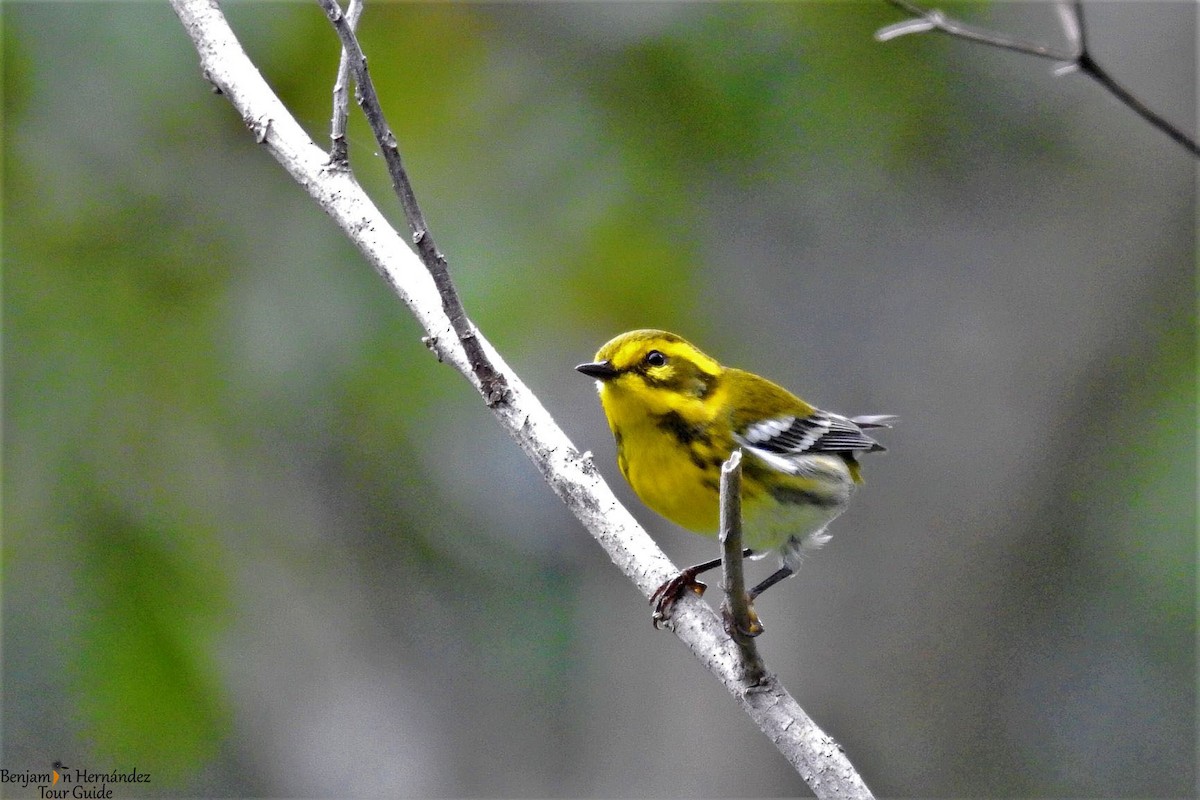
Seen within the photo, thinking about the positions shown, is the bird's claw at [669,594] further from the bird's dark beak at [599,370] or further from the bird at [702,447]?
the bird's dark beak at [599,370]

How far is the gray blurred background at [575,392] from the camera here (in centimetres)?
423

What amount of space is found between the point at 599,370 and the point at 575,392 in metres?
2.99

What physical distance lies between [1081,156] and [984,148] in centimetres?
57

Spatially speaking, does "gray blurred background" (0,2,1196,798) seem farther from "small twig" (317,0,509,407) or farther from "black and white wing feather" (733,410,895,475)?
"small twig" (317,0,509,407)

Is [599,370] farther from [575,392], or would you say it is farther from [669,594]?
[575,392]

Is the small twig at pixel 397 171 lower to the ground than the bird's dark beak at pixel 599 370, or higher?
higher

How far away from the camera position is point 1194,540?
5.42 m

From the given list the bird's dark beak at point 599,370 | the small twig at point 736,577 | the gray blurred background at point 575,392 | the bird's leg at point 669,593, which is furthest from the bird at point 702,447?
the gray blurred background at point 575,392

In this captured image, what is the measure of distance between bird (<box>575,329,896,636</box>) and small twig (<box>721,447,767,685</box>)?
0.79 meters

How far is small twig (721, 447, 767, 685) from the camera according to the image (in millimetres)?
1976

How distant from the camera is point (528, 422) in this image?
98.0 inches

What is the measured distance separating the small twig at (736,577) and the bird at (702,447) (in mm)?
791

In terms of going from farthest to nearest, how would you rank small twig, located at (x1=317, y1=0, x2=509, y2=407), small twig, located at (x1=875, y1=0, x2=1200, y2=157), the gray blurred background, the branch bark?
the gray blurred background, the branch bark, small twig, located at (x1=317, y1=0, x2=509, y2=407), small twig, located at (x1=875, y1=0, x2=1200, y2=157)

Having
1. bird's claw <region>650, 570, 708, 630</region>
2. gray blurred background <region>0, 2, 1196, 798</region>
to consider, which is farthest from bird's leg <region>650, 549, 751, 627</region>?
gray blurred background <region>0, 2, 1196, 798</region>
